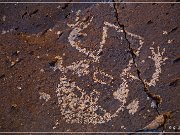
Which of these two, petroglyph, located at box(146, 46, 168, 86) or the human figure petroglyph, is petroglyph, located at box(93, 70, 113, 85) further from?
petroglyph, located at box(146, 46, 168, 86)

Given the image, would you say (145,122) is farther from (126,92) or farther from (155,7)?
(155,7)

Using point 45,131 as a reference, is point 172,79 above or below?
above

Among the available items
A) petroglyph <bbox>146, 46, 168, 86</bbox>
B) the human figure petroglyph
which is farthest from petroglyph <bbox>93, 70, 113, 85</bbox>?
petroglyph <bbox>146, 46, 168, 86</bbox>

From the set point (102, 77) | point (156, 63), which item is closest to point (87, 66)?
point (102, 77)

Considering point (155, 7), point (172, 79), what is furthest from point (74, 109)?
point (155, 7)

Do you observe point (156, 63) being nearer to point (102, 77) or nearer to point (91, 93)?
point (102, 77)

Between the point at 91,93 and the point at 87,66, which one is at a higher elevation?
the point at 87,66

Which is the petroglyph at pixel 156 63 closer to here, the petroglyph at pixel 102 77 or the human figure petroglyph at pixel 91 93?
the human figure petroglyph at pixel 91 93

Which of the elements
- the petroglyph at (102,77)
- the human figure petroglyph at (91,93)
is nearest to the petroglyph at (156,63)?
the human figure petroglyph at (91,93)
